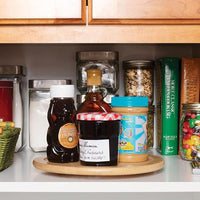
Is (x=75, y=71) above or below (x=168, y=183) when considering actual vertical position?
above

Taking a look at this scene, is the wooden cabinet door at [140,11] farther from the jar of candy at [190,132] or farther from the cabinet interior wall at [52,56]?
the cabinet interior wall at [52,56]

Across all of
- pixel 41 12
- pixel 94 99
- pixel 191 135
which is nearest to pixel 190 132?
pixel 191 135

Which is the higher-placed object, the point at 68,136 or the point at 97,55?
the point at 97,55

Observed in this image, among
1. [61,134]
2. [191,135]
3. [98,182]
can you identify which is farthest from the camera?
[191,135]

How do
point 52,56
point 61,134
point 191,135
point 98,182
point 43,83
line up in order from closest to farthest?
point 98,182
point 61,134
point 191,135
point 43,83
point 52,56

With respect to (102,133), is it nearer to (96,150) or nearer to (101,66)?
(96,150)

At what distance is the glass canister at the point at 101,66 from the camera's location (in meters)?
1.20

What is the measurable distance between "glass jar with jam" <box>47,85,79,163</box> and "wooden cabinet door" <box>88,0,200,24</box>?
0.20 metres

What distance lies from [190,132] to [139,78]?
25 cm

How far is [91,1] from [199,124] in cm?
46

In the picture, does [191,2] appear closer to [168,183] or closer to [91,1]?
[91,1]

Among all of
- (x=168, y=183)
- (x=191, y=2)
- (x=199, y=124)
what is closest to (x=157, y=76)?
(x=199, y=124)

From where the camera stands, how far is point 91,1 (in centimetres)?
93

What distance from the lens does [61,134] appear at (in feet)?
3.16
